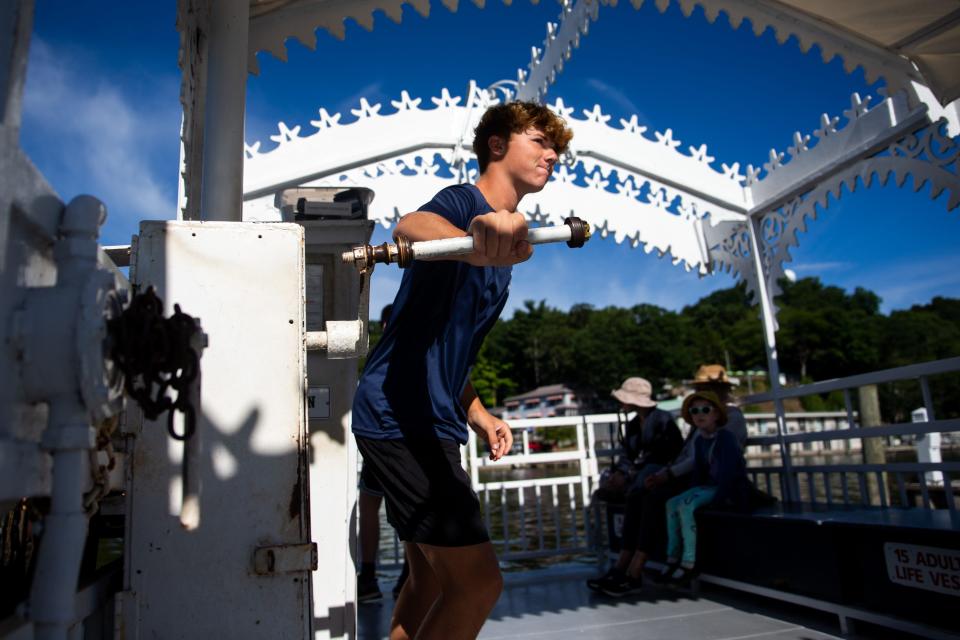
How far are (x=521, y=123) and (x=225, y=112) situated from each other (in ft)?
4.90

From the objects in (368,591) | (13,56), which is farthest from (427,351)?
(368,591)

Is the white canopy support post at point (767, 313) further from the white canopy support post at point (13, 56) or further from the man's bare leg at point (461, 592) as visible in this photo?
the white canopy support post at point (13, 56)

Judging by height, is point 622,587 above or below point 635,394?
below

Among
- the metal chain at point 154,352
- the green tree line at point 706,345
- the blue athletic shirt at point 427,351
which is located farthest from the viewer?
the green tree line at point 706,345

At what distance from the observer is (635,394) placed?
6.33 metres

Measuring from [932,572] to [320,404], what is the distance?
3061mm

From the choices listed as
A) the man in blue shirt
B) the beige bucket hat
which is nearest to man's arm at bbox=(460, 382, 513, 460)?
the man in blue shirt

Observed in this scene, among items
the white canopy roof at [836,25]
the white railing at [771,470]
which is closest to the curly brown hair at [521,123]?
the white canopy roof at [836,25]

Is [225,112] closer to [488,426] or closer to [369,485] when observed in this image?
[488,426]

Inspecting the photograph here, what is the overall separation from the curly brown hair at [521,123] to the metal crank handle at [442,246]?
792 millimetres

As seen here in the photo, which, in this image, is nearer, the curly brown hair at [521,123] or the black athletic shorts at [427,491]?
the black athletic shorts at [427,491]

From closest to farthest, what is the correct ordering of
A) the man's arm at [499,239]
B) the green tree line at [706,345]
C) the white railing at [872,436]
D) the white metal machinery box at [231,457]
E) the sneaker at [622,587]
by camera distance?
the man's arm at [499,239] → the white metal machinery box at [231,457] → the white railing at [872,436] → the sneaker at [622,587] → the green tree line at [706,345]

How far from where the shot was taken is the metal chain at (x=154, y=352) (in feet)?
3.68

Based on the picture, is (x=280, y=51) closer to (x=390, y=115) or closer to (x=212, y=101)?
(x=212, y=101)
